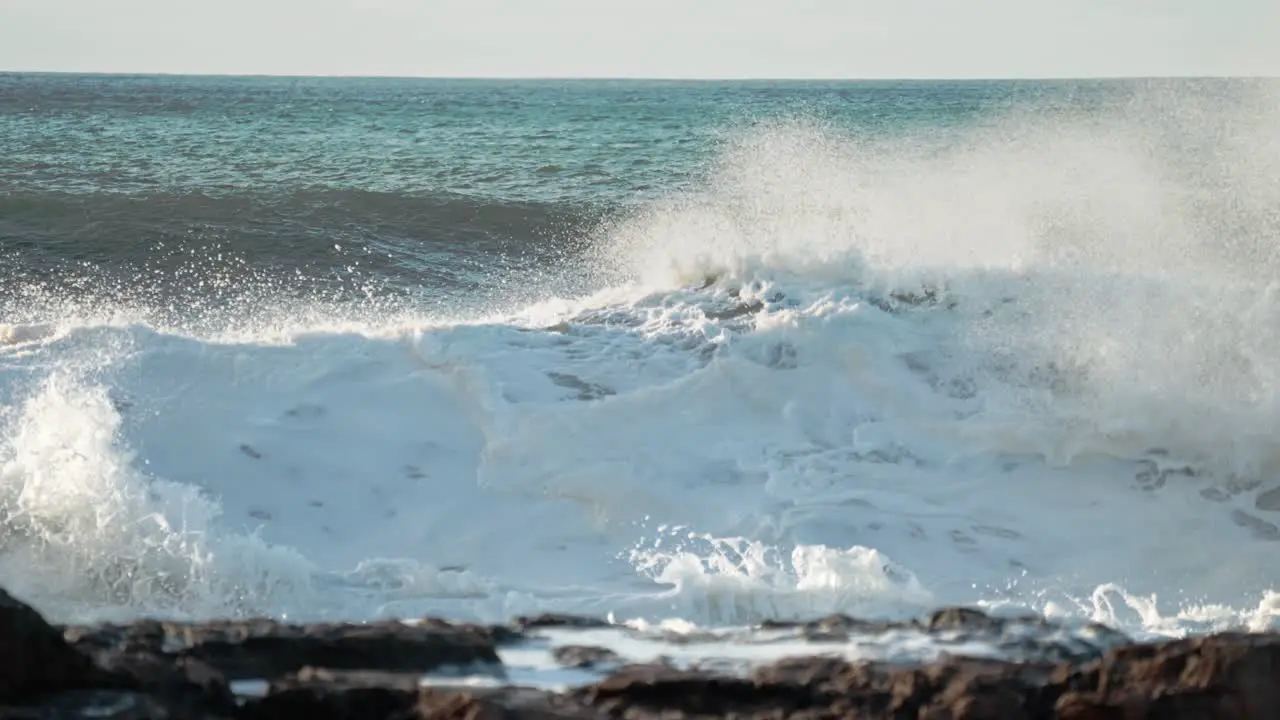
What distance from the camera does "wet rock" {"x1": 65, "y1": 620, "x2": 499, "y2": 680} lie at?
3.74 m

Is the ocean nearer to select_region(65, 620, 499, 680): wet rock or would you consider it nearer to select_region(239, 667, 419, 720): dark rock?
select_region(65, 620, 499, 680): wet rock

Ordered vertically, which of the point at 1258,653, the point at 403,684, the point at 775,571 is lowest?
the point at 775,571

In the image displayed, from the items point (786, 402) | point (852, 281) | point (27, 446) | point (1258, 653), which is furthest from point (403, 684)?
point (852, 281)

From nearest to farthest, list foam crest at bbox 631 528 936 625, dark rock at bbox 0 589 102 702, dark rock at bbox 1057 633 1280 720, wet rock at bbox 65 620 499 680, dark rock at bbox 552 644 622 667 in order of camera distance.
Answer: dark rock at bbox 1057 633 1280 720 < dark rock at bbox 0 589 102 702 < wet rock at bbox 65 620 499 680 < dark rock at bbox 552 644 622 667 < foam crest at bbox 631 528 936 625

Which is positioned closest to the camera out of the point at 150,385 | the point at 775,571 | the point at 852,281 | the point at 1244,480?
the point at 775,571

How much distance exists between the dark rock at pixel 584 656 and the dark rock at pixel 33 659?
1.23 m

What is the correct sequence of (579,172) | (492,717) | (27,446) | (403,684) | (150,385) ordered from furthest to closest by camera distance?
(579,172)
(150,385)
(27,446)
(403,684)
(492,717)

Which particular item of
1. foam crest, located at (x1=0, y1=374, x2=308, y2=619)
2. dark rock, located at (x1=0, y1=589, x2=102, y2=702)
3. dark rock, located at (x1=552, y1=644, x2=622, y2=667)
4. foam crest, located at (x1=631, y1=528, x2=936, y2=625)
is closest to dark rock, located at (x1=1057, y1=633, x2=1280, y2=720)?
dark rock, located at (x1=552, y1=644, x2=622, y2=667)

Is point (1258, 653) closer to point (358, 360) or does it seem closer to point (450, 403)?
point (450, 403)

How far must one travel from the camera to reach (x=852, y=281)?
368 inches

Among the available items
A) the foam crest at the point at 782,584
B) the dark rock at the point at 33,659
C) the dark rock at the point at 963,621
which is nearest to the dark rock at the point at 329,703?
the dark rock at the point at 33,659

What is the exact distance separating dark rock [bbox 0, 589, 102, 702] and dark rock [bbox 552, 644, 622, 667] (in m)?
1.23

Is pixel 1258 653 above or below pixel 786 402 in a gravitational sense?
above

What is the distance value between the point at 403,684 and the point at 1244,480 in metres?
5.25
